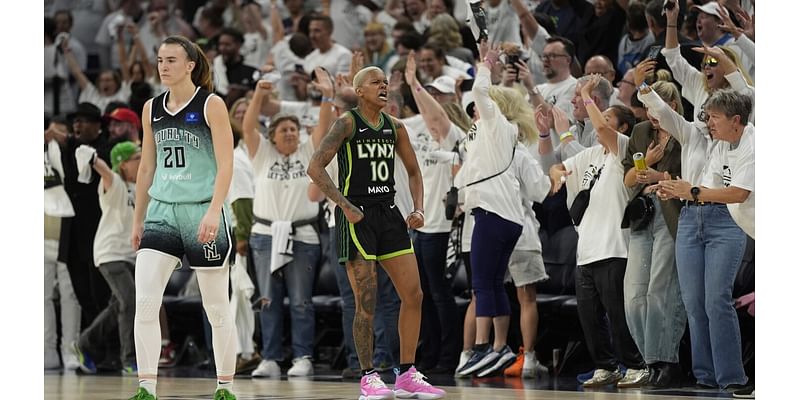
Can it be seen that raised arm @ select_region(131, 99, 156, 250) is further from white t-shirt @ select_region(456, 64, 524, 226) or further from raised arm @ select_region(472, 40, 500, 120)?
white t-shirt @ select_region(456, 64, 524, 226)

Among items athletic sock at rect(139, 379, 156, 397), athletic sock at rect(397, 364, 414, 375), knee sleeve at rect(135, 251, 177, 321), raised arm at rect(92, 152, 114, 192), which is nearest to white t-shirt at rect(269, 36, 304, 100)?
raised arm at rect(92, 152, 114, 192)

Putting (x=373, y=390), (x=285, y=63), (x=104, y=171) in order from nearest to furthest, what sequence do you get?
(x=373, y=390), (x=104, y=171), (x=285, y=63)

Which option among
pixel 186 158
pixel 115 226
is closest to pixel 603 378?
pixel 186 158

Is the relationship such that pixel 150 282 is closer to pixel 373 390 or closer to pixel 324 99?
pixel 373 390

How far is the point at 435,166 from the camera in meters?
9.47

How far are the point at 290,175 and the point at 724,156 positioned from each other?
3732 mm

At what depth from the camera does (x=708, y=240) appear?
748 cm

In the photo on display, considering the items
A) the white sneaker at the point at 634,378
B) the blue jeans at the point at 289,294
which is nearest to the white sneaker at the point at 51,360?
the blue jeans at the point at 289,294

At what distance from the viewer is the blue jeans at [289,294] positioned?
973cm

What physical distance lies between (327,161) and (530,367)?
2.70 m

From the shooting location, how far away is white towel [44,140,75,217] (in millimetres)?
10922

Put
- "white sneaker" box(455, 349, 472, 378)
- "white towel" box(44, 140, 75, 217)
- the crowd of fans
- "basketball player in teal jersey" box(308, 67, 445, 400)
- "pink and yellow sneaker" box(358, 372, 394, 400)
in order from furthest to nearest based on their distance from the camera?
"white towel" box(44, 140, 75, 217) < "white sneaker" box(455, 349, 472, 378) < the crowd of fans < "basketball player in teal jersey" box(308, 67, 445, 400) < "pink and yellow sneaker" box(358, 372, 394, 400)

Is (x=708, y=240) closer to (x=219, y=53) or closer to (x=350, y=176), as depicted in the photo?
(x=350, y=176)

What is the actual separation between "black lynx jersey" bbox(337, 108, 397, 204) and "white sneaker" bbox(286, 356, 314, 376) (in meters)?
2.79
